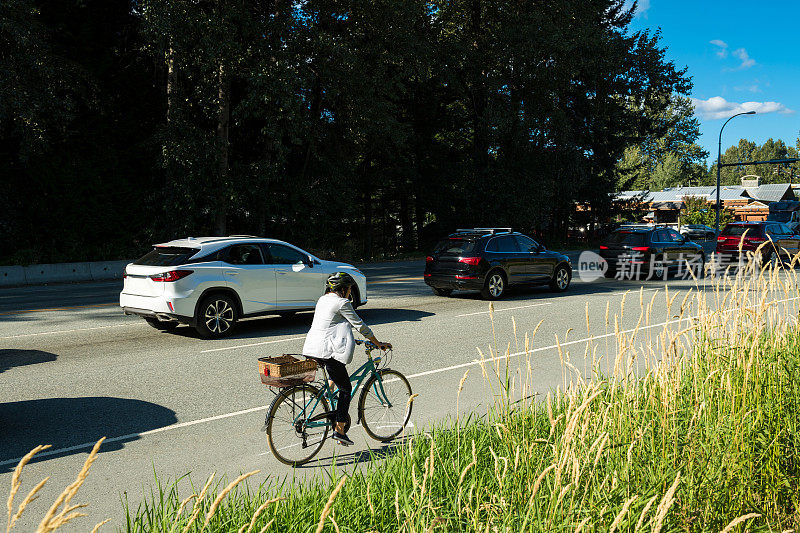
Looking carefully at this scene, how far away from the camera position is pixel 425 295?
16922 mm

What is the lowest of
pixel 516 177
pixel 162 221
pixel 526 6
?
pixel 162 221

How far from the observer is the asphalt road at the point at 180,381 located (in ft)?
17.1

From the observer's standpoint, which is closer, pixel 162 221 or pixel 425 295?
pixel 425 295

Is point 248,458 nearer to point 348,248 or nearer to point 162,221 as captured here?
point 162,221

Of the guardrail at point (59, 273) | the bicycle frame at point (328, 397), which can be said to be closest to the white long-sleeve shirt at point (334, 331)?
the bicycle frame at point (328, 397)

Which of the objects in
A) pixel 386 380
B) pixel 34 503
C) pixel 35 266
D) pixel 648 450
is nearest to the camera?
pixel 648 450

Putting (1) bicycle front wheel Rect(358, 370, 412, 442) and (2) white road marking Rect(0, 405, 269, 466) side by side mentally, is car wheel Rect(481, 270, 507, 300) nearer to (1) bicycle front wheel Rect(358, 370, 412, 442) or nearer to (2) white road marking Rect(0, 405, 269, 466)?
(2) white road marking Rect(0, 405, 269, 466)

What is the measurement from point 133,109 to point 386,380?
938 inches

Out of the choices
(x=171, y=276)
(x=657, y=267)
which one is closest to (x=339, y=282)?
(x=171, y=276)

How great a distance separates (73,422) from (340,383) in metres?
2.91

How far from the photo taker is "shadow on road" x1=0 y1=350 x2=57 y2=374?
345 inches

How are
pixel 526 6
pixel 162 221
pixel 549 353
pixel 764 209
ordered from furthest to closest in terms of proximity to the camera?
1. pixel 764 209
2. pixel 526 6
3. pixel 162 221
4. pixel 549 353

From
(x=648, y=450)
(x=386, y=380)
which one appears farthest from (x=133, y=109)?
(x=648, y=450)

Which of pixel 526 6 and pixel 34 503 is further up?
pixel 526 6
